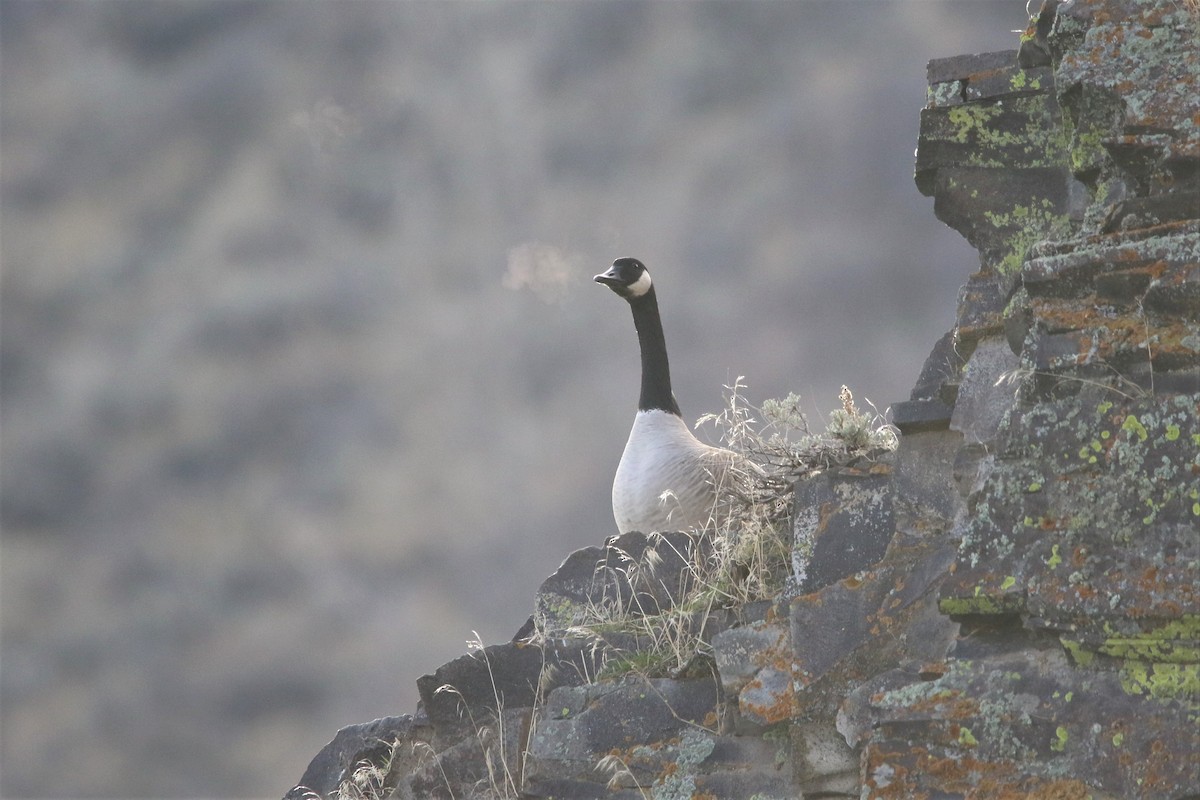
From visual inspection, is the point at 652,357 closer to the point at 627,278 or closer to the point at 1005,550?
the point at 627,278

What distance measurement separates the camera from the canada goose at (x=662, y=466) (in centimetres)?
860

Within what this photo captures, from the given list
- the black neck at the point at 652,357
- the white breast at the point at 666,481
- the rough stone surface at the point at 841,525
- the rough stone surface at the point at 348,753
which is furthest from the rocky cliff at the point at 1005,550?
the black neck at the point at 652,357

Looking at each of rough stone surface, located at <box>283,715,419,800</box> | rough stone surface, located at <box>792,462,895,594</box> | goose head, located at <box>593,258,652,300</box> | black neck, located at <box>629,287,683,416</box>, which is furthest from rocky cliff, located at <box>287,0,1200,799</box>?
goose head, located at <box>593,258,652,300</box>

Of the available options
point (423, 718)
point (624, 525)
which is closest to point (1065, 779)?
point (423, 718)

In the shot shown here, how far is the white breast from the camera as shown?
8.60 meters

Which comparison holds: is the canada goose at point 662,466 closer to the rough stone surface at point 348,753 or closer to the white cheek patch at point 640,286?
the white cheek patch at point 640,286

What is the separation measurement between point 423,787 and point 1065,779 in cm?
381

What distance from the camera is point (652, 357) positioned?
1022 cm

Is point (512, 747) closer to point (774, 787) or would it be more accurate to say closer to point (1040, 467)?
point (774, 787)

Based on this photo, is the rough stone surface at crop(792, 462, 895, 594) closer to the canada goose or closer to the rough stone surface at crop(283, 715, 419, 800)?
the canada goose

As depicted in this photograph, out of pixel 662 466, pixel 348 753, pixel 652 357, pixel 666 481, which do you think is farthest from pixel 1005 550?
pixel 652 357

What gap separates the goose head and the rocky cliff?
360 cm

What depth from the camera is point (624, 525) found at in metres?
8.97

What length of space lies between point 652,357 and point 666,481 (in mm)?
1717
